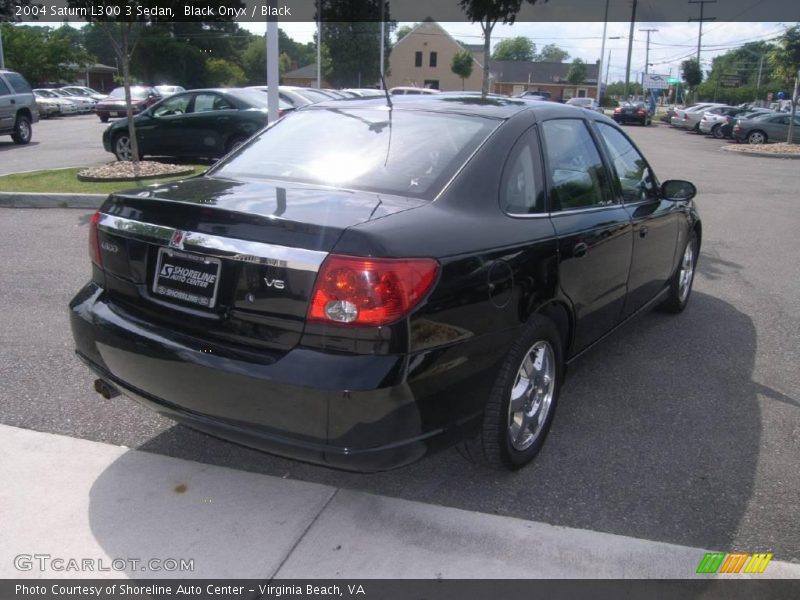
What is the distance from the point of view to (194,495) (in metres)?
3.09

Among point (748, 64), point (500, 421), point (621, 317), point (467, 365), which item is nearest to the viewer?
point (467, 365)

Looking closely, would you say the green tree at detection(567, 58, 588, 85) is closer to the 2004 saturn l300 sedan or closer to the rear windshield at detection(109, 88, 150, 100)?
the rear windshield at detection(109, 88, 150, 100)

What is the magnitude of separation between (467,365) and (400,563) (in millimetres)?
790

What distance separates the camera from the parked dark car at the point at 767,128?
27.0 metres

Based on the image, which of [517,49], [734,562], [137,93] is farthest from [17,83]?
[517,49]

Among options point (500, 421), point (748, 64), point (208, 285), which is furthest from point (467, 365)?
point (748, 64)

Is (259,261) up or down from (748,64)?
down

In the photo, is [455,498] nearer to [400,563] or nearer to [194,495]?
[400,563]

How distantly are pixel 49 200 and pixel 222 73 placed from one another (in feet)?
169

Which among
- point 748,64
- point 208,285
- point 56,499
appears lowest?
point 56,499

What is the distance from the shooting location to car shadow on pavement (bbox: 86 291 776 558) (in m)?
2.97

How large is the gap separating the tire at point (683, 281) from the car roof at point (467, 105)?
1899 mm

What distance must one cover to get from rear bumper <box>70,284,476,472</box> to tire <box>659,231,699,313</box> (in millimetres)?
3284

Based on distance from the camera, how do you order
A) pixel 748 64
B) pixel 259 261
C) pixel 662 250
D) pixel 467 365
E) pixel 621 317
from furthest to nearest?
pixel 748 64 → pixel 662 250 → pixel 621 317 → pixel 467 365 → pixel 259 261
